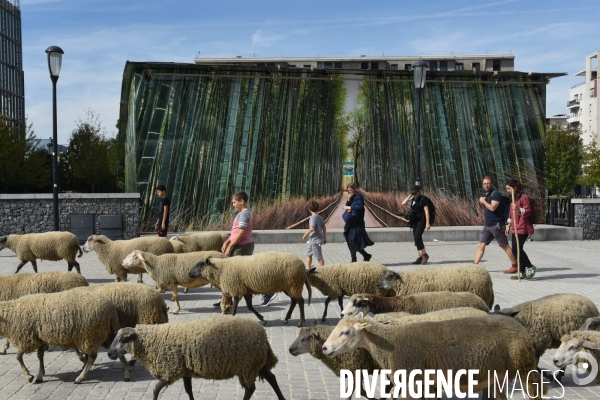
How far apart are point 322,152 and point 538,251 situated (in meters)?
9.02

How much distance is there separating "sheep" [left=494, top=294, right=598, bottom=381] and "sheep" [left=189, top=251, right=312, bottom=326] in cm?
343

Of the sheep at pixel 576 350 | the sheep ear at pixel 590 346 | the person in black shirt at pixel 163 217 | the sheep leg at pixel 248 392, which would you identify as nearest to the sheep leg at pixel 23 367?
the sheep leg at pixel 248 392

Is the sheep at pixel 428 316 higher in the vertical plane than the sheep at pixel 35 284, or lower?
higher

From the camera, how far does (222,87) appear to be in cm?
2395

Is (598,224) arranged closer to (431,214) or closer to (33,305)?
(431,214)

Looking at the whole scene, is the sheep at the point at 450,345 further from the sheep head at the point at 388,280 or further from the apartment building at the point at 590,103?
the apartment building at the point at 590,103

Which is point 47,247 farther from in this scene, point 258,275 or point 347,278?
point 347,278

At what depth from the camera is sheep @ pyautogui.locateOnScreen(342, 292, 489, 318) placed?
7047 millimetres

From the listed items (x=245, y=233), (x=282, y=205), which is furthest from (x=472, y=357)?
(x=282, y=205)

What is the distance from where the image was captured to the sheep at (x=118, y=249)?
1191 centimetres

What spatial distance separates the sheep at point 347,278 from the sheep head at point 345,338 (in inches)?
140

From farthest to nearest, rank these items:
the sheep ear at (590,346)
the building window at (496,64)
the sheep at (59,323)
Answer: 1. the building window at (496,64)
2. the sheep at (59,323)
3. the sheep ear at (590,346)

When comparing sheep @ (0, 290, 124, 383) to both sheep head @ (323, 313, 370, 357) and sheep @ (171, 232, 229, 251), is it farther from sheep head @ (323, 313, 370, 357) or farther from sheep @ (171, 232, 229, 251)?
sheep @ (171, 232, 229, 251)

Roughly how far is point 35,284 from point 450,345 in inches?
226
